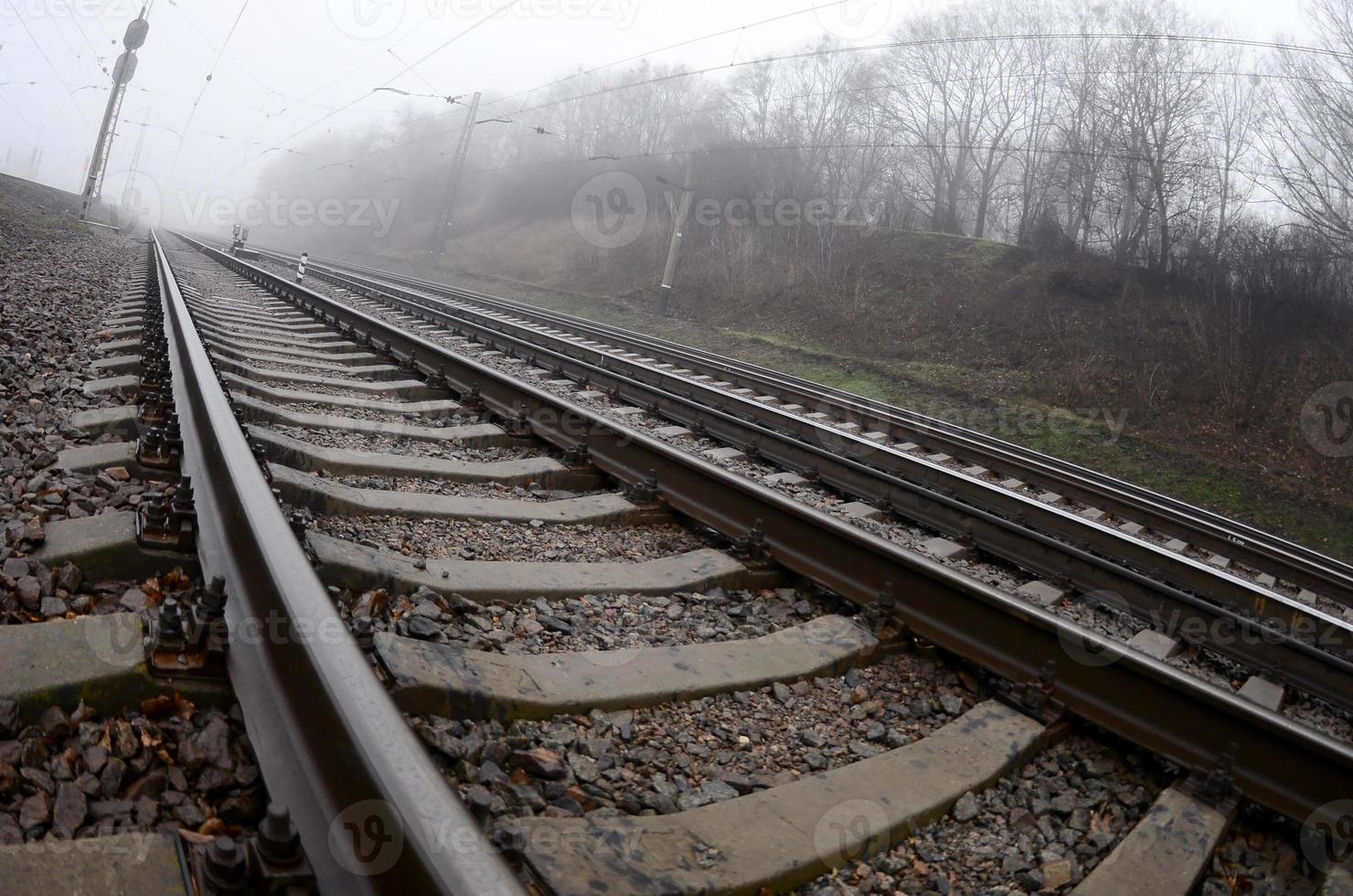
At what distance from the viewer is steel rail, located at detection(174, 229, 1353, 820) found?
2.48 meters

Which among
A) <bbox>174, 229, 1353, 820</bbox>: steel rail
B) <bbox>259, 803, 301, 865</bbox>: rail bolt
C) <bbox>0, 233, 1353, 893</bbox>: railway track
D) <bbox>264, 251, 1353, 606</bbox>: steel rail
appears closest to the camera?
<bbox>259, 803, 301, 865</bbox>: rail bolt

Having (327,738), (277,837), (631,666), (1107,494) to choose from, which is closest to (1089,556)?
(631,666)

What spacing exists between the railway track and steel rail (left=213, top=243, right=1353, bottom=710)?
20 millimetres

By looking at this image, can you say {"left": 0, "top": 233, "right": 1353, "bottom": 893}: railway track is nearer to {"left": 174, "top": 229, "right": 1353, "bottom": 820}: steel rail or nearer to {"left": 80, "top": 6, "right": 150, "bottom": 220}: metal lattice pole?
{"left": 174, "top": 229, "right": 1353, "bottom": 820}: steel rail

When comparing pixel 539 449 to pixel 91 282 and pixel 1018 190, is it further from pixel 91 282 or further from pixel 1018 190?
pixel 1018 190

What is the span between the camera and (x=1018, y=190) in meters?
27.3

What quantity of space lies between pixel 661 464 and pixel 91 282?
33.2 ft

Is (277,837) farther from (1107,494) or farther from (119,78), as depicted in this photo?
(119,78)

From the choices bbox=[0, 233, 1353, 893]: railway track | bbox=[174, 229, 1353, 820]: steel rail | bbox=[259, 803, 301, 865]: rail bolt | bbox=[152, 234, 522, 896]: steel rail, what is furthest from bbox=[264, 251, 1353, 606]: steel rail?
bbox=[259, 803, 301, 865]: rail bolt

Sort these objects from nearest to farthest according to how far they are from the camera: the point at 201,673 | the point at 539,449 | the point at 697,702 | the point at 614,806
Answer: the point at 201,673 < the point at 614,806 < the point at 697,702 < the point at 539,449

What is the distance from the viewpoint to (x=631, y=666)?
8.54ft

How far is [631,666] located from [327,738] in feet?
3.90

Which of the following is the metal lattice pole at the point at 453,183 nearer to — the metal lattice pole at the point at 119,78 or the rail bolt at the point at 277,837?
the metal lattice pole at the point at 119,78

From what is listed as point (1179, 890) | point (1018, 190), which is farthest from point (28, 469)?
point (1018, 190)
